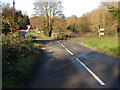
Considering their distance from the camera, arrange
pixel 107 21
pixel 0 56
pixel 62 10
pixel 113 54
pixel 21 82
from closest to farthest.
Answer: pixel 21 82 < pixel 0 56 < pixel 113 54 < pixel 107 21 < pixel 62 10

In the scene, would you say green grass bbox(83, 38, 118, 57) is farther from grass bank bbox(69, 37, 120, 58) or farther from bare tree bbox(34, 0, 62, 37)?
bare tree bbox(34, 0, 62, 37)

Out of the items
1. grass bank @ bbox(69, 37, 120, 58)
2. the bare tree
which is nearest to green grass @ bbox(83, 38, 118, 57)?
grass bank @ bbox(69, 37, 120, 58)

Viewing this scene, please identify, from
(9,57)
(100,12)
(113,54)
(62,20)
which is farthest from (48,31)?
(9,57)

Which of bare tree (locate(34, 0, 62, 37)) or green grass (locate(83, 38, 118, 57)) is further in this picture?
bare tree (locate(34, 0, 62, 37))

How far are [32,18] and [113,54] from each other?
1284 inches

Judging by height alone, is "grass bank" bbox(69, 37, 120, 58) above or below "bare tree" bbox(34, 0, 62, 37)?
below

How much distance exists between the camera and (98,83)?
18.6 ft

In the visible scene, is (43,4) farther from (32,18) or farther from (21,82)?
(21,82)

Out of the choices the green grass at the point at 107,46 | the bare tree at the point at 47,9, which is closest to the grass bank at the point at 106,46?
the green grass at the point at 107,46

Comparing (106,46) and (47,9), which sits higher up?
(47,9)

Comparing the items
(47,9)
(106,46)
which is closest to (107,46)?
(106,46)

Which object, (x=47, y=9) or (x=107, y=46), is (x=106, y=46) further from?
(x=47, y=9)

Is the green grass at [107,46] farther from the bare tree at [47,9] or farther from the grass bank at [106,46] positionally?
the bare tree at [47,9]

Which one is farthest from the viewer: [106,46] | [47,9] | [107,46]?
[47,9]
